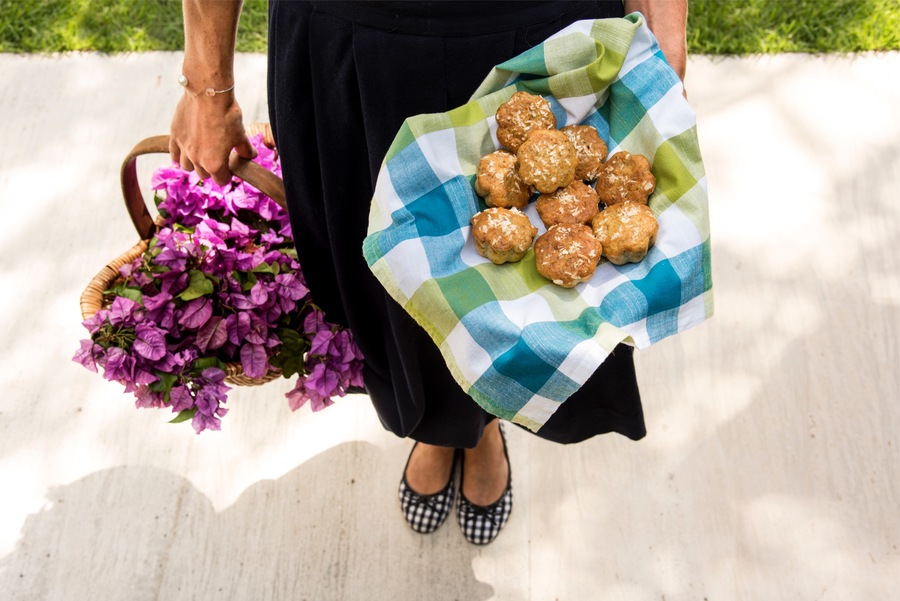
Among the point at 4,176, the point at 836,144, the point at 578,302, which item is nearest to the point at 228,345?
the point at 578,302

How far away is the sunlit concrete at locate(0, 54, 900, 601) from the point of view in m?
1.65

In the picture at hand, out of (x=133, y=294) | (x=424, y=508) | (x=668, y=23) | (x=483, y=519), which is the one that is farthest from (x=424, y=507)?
(x=668, y=23)

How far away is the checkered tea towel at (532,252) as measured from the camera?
0.83 meters

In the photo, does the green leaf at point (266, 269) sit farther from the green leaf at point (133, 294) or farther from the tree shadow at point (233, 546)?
the tree shadow at point (233, 546)

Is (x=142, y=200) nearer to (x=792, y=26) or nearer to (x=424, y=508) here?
(x=424, y=508)

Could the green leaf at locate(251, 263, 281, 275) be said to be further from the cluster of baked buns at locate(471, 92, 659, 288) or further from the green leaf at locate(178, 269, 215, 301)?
the cluster of baked buns at locate(471, 92, 659, 288)

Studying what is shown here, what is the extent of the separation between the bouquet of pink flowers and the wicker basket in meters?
0.02

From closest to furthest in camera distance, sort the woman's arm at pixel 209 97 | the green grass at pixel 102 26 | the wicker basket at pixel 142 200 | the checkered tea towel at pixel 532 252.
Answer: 1. the checkered tea towel at pixel 532 252
2. the woman's arm at pixel 209 97
3. the wicker basket at pixel 142 200
4. the green grass at pixel 102 26

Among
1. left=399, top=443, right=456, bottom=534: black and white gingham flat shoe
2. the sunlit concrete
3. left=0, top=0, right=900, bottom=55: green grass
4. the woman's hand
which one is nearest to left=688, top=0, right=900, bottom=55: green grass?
left=0, top=0, right=900, bottom=55: green grass

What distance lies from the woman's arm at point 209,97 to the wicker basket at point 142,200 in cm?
3

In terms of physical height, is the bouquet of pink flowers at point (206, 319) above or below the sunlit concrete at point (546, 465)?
above

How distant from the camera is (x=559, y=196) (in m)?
0.96

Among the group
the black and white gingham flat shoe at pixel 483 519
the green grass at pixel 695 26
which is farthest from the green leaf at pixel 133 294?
the green grass at pixel 695 26

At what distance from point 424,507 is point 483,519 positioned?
122 millimetres
